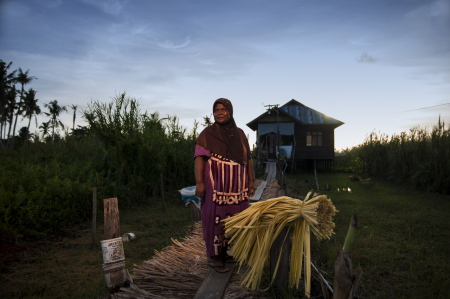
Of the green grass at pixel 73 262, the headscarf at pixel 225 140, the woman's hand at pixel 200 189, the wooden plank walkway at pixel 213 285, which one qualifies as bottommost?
the green grass at pixel 73 262

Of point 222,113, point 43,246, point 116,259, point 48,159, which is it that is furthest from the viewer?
point 48,159

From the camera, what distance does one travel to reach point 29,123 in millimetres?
30266

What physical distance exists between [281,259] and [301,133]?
58.0 feet

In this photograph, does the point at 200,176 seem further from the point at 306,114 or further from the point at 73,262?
the point at 306,114

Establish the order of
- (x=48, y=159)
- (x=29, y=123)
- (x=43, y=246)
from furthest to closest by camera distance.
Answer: (x=29, y=123)
(x=48, y=159)
(x=43, y=246)

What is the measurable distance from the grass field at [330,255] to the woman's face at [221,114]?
1.89 m

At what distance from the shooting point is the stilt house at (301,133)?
711 inches

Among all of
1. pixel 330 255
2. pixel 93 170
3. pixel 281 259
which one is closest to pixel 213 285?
pixel 281 259

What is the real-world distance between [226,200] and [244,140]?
2.26ft

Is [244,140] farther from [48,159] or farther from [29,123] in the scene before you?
[29,123]

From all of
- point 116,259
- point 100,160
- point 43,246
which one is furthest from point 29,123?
point 116,259

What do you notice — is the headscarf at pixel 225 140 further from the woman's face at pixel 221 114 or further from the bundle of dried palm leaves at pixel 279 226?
the bundle of dried palm leaves at pixel 279 226

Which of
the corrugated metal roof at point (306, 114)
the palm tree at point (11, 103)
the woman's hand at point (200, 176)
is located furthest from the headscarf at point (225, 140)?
the palm tree at point (11, 103)

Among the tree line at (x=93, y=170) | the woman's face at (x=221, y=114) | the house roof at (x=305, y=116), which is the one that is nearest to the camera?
the woman's face at (x=221, y=114)
